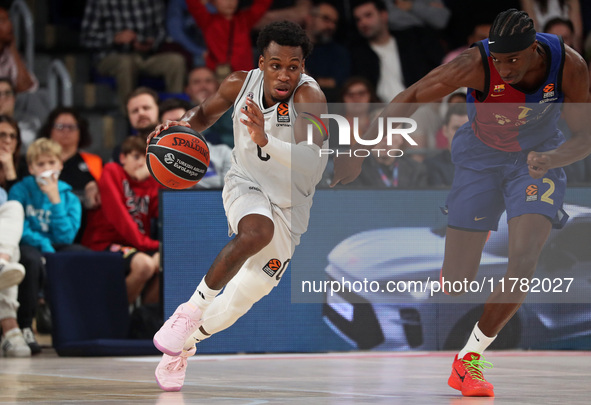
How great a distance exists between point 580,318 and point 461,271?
228 centimetres

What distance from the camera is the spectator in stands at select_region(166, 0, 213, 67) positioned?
11117 millimetres

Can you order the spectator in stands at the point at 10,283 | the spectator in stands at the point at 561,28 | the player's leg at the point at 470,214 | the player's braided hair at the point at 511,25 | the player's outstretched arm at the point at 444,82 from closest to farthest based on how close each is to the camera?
the player's braided hair at the point at 511,25
the player's outstretched arm at the point at 444,82
the player's leg at the point at 470,214
the spectator in stands at the point at 10,283
the spectator in stands at the point at 561,28

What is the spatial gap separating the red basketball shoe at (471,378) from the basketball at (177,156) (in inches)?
67.7

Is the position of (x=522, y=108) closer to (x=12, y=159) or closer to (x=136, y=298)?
(x=136, y=298)

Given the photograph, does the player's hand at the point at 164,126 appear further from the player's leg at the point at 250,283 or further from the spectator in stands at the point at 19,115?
the spectator in stands at the point at 19,115

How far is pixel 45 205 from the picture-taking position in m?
7.87

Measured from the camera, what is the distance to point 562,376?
5.76 m

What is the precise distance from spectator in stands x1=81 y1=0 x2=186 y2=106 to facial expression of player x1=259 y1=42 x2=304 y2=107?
5.51 m

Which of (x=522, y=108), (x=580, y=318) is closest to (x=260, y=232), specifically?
(x=522, y=108)

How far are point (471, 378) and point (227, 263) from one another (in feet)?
4.54

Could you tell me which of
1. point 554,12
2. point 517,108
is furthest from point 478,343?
point 554,12

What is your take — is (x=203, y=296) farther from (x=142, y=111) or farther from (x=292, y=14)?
(x=292, y=14)

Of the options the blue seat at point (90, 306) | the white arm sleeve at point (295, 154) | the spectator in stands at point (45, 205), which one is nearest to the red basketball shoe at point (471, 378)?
the white arm sleeve at point (295, 154)

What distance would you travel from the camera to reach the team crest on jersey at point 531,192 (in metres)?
5.10
